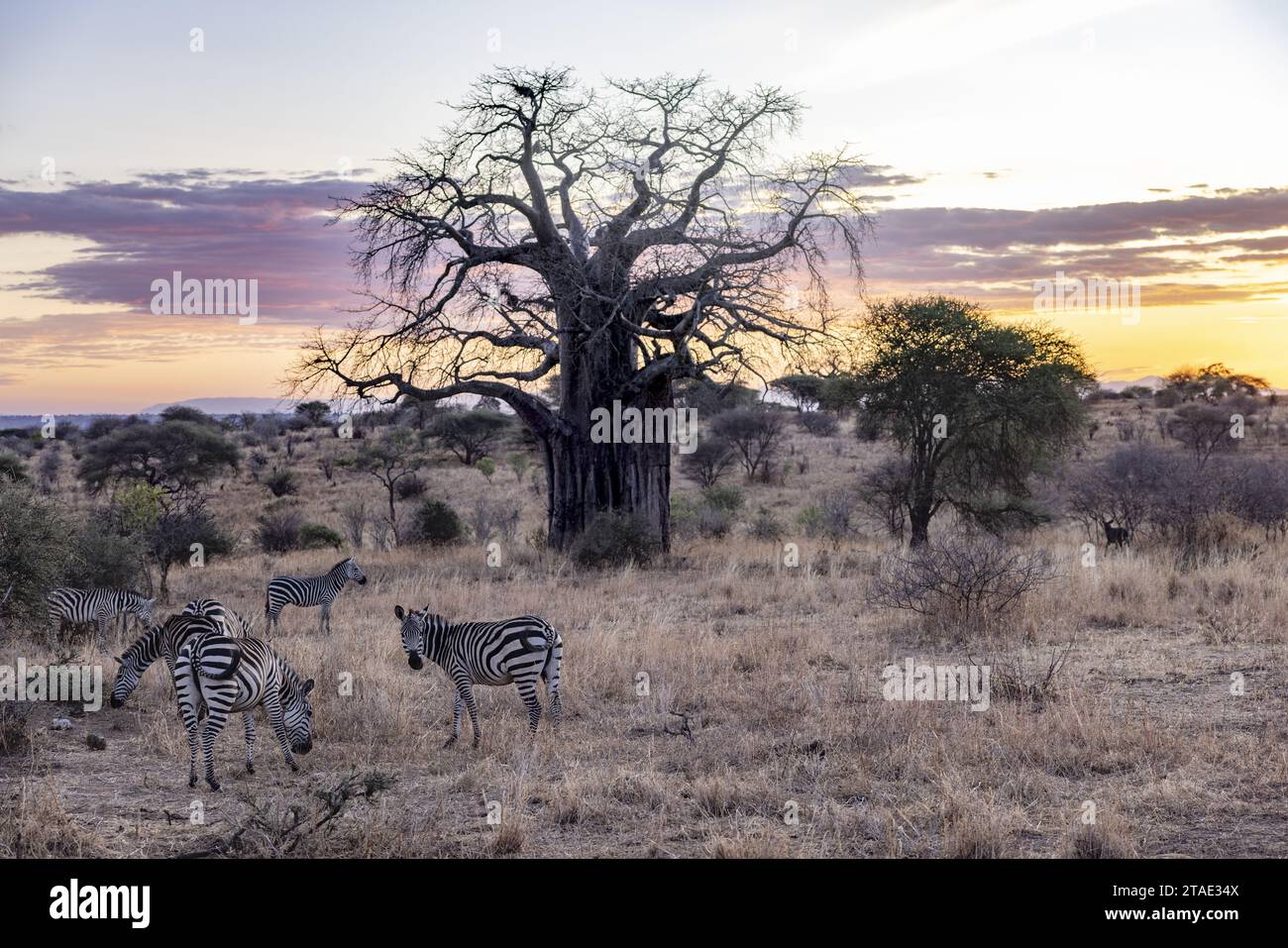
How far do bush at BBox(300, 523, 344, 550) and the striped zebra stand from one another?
1436cm

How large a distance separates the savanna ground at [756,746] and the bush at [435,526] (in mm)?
9606

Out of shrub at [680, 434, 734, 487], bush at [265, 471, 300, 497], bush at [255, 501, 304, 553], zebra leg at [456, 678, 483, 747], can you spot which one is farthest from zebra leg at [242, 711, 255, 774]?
bush at [265, 471, 300, 497]

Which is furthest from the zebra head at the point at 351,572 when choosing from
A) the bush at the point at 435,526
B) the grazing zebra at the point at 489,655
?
the bush at the point at 435,526

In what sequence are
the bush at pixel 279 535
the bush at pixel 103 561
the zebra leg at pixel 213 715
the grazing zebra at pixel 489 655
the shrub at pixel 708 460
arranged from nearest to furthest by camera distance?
1. the zebra leg at pixel 213 715
2. the grazing zebra at pixel 489 655
3. the bush at pixel 103 561
4. the bush at pixel 279 535
5. the shrub at pixel 708 460

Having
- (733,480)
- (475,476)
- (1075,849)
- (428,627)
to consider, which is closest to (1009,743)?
(1075,849)

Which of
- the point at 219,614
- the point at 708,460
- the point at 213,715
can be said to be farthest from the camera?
the point at 708,460

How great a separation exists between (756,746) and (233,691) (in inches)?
156

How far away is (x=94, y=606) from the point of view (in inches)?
530

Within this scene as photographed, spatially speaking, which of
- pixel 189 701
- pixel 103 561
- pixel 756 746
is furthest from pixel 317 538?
pixel 756 746

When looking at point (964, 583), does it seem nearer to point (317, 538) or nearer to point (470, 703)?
point (470, 703)

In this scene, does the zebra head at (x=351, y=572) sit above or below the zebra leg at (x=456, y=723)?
above

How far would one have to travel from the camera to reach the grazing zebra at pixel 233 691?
26.6 feet

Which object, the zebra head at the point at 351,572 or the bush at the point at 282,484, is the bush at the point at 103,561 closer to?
the zebra head at the point at 351,572
